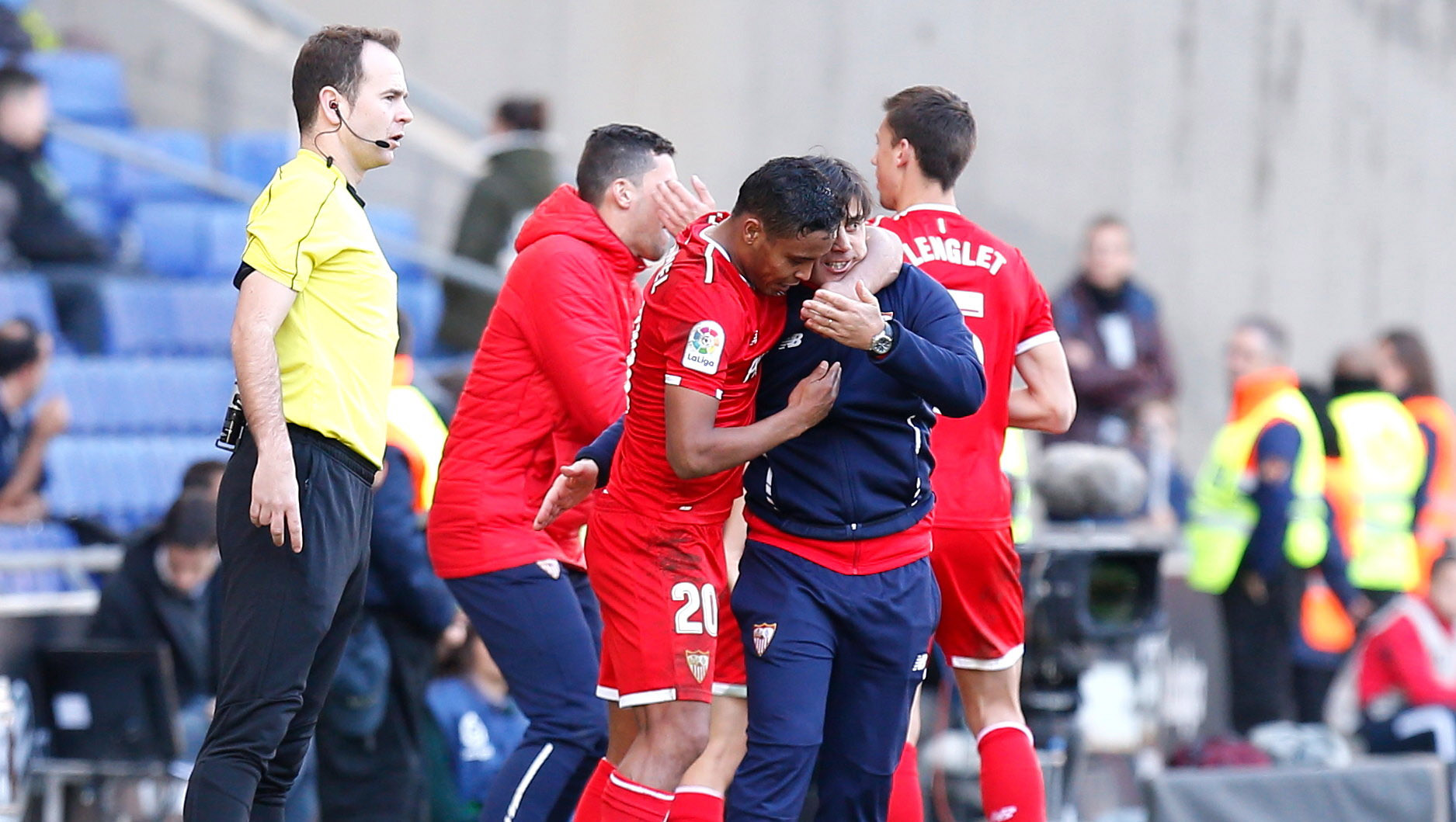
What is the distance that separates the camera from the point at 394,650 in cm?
634

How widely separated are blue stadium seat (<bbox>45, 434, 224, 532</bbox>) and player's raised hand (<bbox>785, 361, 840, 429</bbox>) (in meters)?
5.19

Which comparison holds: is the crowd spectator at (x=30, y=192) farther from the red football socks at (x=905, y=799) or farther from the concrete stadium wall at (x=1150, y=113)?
the red football socks at (x=905, y=799)

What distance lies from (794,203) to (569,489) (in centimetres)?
90

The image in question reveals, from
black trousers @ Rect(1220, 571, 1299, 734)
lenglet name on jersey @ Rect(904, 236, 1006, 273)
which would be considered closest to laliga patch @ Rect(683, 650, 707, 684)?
lenglet name on jersey @ Rect(904, 236, 1006, 273)

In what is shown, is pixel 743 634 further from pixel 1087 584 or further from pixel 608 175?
pixel 1087 584

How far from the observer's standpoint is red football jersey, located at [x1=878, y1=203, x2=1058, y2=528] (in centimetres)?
473

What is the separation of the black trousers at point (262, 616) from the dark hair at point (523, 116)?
19.1 ft

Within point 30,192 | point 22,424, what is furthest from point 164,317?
point 22,424

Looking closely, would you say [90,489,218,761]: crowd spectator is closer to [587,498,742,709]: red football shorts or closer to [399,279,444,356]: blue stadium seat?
[587,498,742,709]: red football shorts

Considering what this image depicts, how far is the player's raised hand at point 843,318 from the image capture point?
3.84m

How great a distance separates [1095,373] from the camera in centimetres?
941

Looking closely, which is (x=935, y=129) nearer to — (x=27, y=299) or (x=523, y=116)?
(x=523, y=116)

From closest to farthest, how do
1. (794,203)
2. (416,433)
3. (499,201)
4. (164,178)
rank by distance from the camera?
1. (794,203)
2. (416,433)
3. (499,201)
4. (164,178)

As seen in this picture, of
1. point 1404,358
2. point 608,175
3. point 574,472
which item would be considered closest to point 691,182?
point 608,175
